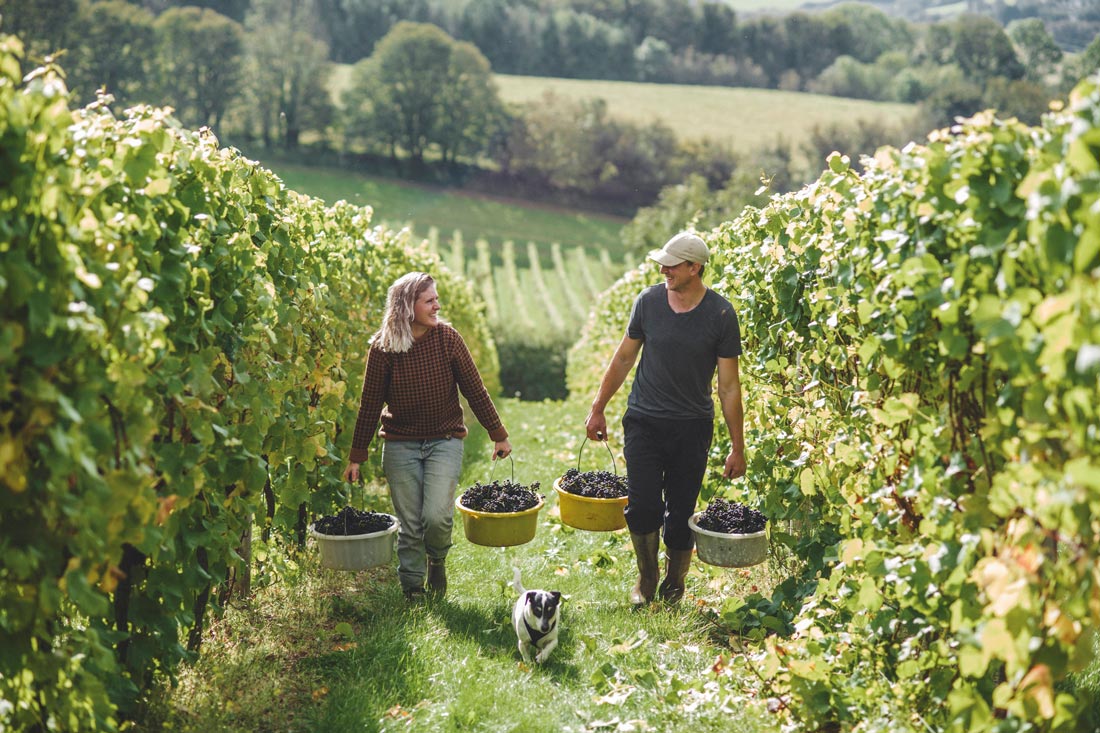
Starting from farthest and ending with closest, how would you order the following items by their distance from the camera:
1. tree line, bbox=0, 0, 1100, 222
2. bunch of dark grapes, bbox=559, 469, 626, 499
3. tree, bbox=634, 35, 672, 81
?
1. tree, bbox=634, 35, 672, 81
2. tree line, bbox=0, 0, 1100, 222
3. bunch of dark grapes, bbox=559, 469, 626, 499

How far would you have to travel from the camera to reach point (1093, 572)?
268 centimetres

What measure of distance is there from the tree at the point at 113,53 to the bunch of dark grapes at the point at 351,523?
172 ft

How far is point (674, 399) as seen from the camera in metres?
5.58

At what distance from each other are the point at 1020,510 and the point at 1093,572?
2.03 feet

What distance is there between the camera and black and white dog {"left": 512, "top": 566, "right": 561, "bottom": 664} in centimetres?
499

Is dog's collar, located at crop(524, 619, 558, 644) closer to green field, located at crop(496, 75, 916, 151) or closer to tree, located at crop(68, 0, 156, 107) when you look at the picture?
tree, located at crop(68, 0, 156, 107)

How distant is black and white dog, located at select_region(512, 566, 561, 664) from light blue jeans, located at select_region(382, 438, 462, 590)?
0.91 metres

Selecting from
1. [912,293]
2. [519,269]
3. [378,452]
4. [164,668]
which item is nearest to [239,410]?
[164,668]

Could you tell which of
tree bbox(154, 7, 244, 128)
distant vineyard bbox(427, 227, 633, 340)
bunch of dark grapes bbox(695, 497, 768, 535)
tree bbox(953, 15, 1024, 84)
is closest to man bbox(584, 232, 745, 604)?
bunch of dark grapes bbox(695, 497, 768, 535)

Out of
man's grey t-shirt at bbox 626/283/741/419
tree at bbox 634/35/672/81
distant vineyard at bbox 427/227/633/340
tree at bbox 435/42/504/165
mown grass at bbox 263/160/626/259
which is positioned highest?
tree at bbox 634/35/672/81

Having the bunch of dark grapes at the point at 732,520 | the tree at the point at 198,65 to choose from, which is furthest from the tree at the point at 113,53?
the bunch of dark grapes at the point at 732,520

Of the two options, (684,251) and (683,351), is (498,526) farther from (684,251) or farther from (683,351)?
(684,251)

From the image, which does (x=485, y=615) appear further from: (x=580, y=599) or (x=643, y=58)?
(x=643, y=58)

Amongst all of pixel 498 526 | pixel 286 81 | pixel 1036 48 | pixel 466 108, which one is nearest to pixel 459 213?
pixel 466 108
